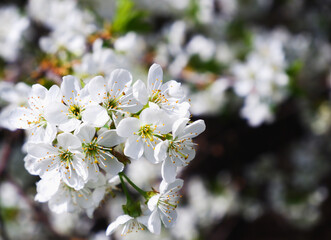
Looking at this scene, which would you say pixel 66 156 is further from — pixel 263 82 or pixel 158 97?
pixel 263 82

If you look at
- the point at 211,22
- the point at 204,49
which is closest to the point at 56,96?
the point at 204,49

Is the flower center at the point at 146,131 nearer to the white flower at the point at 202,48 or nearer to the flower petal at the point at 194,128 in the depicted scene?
the flower petal at the point at 194,128

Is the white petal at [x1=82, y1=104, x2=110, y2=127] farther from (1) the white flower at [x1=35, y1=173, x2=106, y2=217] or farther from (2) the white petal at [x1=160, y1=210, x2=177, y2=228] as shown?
(2) the white petal at [x1=160, y1=210, x2=177, y2=228]

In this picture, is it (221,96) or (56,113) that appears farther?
(221,96)

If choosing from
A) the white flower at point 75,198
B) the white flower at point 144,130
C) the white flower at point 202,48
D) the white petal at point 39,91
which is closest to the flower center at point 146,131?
the white flower at point 144,130

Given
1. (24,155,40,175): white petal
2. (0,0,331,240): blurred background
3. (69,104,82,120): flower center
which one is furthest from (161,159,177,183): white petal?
(0,0,331,240): blurred background

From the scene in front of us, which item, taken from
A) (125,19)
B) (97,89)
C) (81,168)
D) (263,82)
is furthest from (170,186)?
(263,82)

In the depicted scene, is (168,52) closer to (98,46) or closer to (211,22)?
(211,22)
